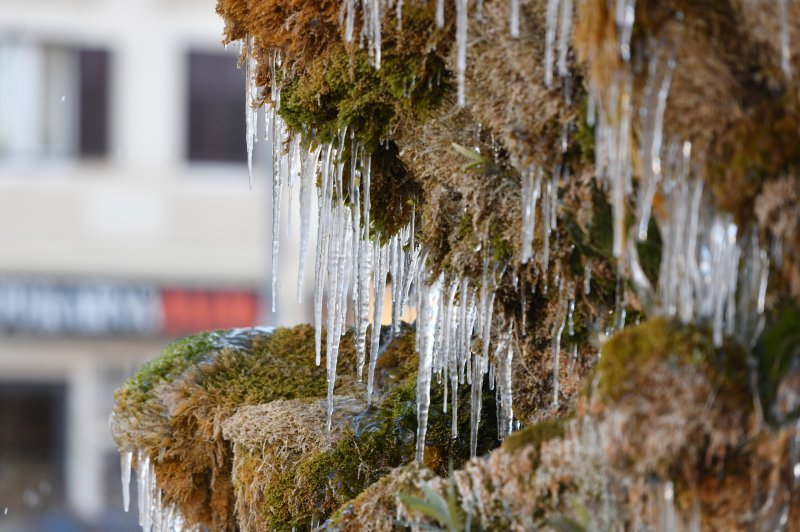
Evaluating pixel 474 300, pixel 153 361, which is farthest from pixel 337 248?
pixel 153 361

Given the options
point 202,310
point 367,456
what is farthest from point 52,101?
point 367,456

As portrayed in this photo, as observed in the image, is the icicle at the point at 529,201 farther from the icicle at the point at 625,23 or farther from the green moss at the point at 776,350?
the green moss at the point at 776,350

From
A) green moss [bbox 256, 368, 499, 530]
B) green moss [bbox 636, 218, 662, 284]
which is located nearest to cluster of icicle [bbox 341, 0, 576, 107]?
green moss [bbox 636, 218, 662, 284]

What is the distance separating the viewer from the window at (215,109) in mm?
15719

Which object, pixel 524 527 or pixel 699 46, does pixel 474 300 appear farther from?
pixel 699 46

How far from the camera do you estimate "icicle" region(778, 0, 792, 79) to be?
229cm

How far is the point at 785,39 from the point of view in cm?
229

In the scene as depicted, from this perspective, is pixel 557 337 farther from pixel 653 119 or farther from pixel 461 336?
pixel 653 119

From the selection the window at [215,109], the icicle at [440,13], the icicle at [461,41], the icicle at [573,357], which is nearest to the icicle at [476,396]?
the icicle at [573,357]

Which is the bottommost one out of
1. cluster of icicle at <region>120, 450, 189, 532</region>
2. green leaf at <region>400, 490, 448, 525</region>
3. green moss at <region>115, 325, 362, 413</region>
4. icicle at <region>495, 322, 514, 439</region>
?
cluster of icicle at <region>120, 450, 189, 532</region>

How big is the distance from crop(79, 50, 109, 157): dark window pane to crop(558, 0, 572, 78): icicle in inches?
542

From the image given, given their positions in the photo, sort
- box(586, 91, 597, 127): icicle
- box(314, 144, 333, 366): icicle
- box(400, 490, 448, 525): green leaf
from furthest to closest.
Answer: box(314, 144, 333, 366): icicle < box(400, 490, 448, 525): green leaf < box(586, 91, 597, 127): icicle

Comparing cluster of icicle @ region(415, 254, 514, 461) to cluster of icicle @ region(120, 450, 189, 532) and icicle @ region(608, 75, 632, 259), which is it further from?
cluster of icicle @ region(120, 450, 189, 532)

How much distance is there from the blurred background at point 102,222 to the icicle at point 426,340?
1140cm
